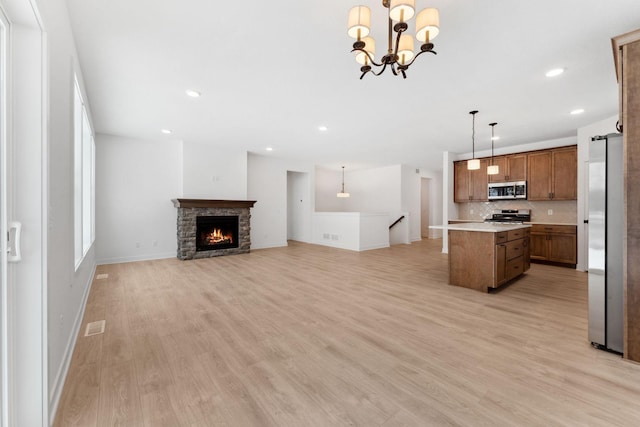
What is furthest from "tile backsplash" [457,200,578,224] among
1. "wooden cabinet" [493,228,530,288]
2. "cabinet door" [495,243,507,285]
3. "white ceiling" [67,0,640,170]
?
"cabinet door" [495,243,507,285]

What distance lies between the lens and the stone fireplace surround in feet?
20.0

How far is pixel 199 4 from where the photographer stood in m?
2.07

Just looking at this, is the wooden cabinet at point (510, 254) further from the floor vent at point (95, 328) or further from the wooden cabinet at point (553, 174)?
the floor vent at point (95, 328)

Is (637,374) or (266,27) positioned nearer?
(637,374)

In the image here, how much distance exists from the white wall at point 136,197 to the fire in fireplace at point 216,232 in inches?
24.6

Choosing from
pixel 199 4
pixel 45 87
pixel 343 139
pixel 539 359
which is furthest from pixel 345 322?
pixel 343 139

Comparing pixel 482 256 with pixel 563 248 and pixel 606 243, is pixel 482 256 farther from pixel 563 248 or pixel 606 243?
pixel 563 248

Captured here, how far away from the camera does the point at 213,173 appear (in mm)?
6746

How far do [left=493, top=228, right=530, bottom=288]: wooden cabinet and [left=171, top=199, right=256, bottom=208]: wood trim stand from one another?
5.42 m

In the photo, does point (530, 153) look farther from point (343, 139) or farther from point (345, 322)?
point (345, 322)

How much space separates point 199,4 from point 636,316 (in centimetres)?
405

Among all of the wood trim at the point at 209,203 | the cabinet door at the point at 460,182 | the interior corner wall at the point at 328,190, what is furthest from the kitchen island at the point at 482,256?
the interior corner wall at the point at 328,190

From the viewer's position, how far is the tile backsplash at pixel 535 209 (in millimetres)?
5793

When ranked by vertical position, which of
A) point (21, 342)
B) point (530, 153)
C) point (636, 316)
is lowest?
point (636, 316)
